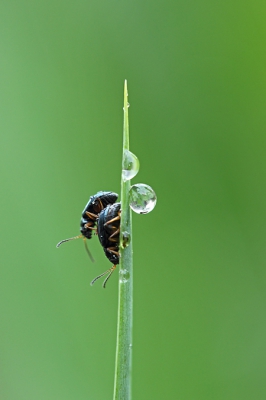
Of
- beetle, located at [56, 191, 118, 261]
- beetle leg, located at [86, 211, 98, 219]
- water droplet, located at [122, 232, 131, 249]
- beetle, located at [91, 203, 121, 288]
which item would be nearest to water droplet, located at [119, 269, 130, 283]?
water droplet, located at [122, 232, 131, 249]

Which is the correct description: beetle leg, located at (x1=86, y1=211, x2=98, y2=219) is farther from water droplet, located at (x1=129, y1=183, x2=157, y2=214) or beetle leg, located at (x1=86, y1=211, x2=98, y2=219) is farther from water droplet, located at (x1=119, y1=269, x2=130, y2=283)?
water droplet, located at (x1=119, y1=269, x2=130, y2=283)

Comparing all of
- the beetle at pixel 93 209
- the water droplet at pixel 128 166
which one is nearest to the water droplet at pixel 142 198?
the water droplet at pixel 128 166

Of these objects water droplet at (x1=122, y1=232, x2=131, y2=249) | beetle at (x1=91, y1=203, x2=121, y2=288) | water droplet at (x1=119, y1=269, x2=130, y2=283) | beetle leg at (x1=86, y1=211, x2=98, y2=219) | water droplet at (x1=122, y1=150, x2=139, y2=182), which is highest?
water droplet at (x1=122, y1=150, x2=139, y2=182)

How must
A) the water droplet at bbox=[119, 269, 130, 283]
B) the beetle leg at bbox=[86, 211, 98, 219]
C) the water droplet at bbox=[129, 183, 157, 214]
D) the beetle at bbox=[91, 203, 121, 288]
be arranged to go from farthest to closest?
the beetle leg at bbox=[86, 211, 98, 219]
the beetle at bbox=[91, 203, 121, 288]
the water droplet at bbox=[129, 183, 157, 214]
the water droplet at bbox=[119, 269, 130, 283]

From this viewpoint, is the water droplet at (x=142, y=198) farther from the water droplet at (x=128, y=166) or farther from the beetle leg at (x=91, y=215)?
the beetle leg at (x=91, y=215)

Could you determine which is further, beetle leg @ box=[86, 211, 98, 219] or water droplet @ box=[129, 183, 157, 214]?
beetle leg @ box=[86, 211, 98, 219]

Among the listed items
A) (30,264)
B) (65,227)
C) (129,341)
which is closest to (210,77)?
(65,227)
